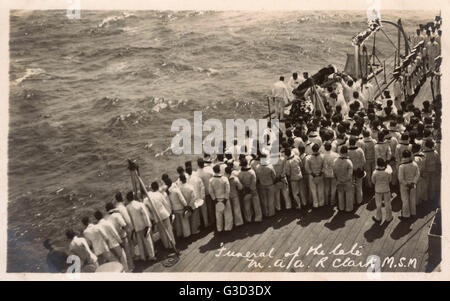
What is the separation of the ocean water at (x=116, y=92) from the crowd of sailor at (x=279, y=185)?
5.10 meters

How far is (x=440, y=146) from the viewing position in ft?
35.3

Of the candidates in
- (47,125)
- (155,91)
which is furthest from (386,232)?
(155,91)

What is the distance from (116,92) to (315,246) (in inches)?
1199

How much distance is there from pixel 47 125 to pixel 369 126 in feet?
71.0

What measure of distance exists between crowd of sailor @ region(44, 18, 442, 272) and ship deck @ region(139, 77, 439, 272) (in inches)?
11.1

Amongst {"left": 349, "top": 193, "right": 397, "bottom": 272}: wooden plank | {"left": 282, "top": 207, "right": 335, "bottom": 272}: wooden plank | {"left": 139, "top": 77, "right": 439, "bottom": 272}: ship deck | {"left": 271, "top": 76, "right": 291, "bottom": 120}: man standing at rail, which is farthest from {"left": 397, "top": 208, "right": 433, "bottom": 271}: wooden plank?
{"left": 271, "top": 76, "right": 291, "bottom": 120}: man standing at rail

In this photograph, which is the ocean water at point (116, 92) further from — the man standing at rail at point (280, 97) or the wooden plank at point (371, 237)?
the wooden plank at point (371, 237)

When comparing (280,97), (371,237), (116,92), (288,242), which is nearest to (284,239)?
(288,242)

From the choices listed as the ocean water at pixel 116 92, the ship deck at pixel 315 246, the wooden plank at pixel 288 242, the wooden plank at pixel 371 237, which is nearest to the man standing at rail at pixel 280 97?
the ocean water at pixel 116 92

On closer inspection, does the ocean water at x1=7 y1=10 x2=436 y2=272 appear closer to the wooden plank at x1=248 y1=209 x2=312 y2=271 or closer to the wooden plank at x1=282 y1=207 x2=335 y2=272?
the wooden plank at x1=248 y1=209 x2=312 y2=271

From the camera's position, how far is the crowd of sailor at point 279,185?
9.67 metres

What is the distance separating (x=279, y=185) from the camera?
10836mm
